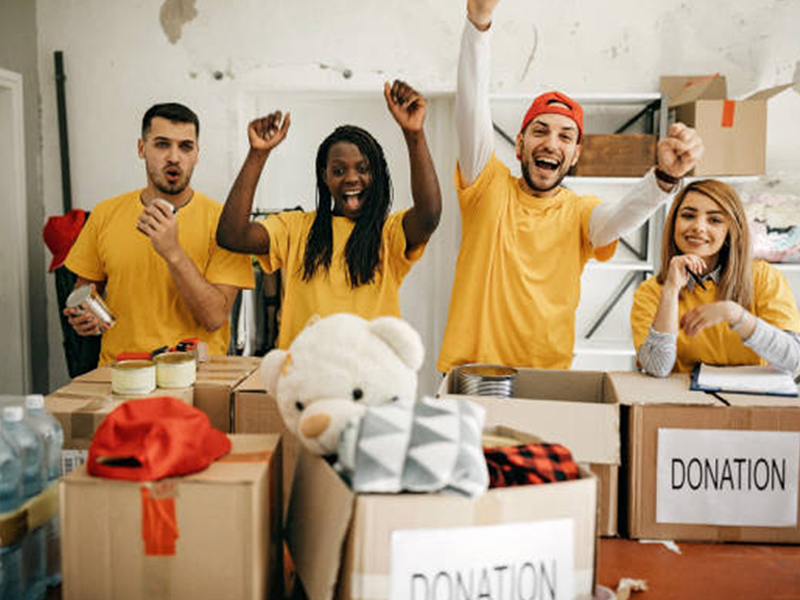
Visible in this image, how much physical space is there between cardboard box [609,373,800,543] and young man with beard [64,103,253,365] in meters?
1.18

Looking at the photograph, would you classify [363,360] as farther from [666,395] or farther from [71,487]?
[666,395]

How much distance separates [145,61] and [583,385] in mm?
2766

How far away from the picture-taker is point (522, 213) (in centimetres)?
192

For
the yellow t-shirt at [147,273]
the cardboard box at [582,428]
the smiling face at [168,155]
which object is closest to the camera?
the cardboard box at [582,428]

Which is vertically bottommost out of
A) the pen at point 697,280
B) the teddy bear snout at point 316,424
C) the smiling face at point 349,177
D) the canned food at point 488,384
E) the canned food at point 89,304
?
the canned food at point 488,384

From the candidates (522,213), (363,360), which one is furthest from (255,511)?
(522,213)

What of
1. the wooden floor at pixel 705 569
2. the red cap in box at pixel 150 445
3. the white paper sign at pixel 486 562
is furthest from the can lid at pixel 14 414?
the wooden floor at pixel 705 569

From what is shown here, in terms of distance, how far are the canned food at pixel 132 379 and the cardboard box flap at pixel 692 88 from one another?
2528 mm

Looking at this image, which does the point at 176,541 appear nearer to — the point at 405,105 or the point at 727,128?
the point at 405,105

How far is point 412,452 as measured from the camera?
2.59 ft

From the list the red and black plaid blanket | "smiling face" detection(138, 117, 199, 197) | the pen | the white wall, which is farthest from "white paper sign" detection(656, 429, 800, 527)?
the white wall

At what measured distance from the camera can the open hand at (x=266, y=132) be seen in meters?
1.77

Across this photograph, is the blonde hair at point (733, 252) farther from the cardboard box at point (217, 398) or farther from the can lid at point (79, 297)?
the can lid at point (79, 297)

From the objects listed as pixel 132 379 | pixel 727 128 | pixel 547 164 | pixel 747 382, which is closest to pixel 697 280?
pixel 747 382
